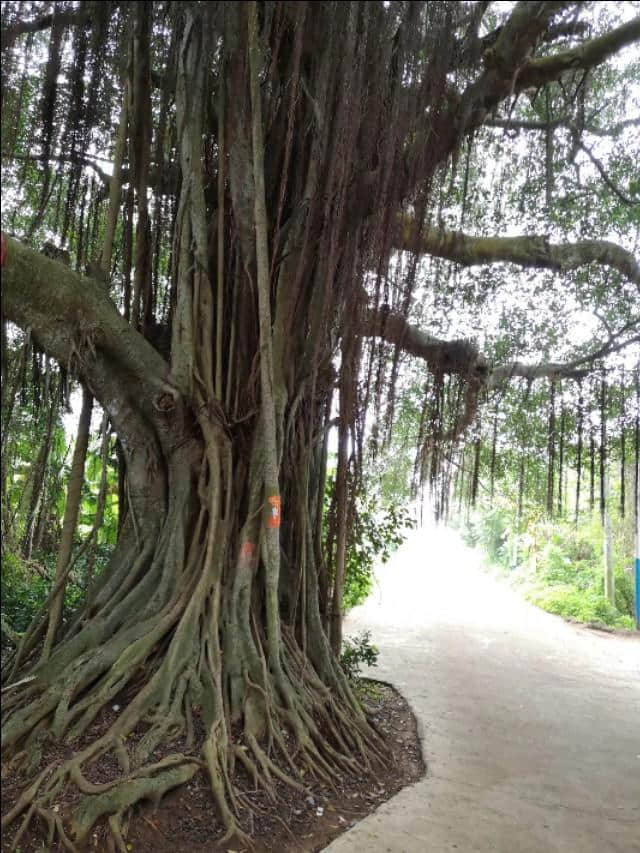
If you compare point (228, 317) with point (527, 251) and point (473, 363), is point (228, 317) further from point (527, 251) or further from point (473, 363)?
point (527, 251)

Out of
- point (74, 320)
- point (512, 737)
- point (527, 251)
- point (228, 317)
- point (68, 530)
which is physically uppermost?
point (527, 251)

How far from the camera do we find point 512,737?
15.5ft

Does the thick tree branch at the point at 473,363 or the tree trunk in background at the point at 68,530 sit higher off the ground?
the thick tree branch at the point at 473,363

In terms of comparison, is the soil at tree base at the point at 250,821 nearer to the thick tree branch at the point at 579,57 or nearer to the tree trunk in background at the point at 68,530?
the tree trunk in background at the point at 68,530

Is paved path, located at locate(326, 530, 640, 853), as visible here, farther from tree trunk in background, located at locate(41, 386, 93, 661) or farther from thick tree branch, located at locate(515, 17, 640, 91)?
thick tree branch, located at locate(515, 17, 640, 91)

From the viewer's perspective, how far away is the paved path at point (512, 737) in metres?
3.05

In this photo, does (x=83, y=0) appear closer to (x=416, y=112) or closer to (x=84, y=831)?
(x=416, y=112)

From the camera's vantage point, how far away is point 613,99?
6.03m

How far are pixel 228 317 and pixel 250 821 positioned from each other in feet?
8.57

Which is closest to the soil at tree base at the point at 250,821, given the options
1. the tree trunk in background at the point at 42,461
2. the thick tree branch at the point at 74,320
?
the tree trunk in background at the point at 42,461

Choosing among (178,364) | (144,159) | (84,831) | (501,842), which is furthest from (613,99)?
(84,831)

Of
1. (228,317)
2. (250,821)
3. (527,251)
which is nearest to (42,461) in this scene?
(228,317)

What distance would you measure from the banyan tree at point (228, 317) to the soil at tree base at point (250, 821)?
7cm

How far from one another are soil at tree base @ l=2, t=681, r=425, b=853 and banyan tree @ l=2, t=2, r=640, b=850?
67 mm
